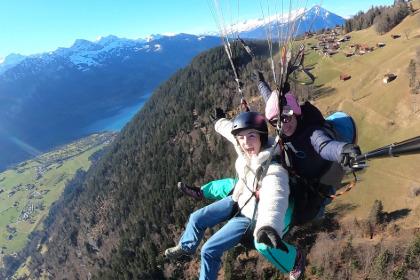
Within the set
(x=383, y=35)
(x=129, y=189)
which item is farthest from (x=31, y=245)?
(x=383, y=35)

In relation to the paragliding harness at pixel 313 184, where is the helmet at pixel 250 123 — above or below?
above

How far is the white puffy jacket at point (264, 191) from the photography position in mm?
5258

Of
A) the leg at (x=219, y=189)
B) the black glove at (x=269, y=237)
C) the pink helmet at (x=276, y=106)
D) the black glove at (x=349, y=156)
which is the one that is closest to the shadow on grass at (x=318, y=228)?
the leg at (x=219, y=189)

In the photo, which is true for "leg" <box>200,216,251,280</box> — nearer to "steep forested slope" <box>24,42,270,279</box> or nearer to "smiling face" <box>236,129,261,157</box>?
"smiling face" <box>236,129,261,157</box>

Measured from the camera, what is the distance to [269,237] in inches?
192

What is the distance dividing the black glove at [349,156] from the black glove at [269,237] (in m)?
1.18

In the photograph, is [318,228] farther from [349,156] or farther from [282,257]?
[349,156]

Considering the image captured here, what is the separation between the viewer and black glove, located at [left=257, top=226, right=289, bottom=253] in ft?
15.8

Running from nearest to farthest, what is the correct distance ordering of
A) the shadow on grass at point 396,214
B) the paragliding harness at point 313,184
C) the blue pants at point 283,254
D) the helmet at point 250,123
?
Result: the blue pants at point 283,254
the paragliding harness at point 313,184
the helmet at point 250,123
the shadow on grass at point 396,214

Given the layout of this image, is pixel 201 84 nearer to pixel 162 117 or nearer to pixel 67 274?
pixel 162 117

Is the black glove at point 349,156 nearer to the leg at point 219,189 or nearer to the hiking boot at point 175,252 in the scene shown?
the leg at point 219,189

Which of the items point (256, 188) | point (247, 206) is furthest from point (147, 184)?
point (256, 188)

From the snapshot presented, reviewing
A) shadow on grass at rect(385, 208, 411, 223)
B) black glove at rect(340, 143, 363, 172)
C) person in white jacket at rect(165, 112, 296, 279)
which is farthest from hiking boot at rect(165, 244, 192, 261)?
shadow on grass at rect(385, 208, 411, 223)

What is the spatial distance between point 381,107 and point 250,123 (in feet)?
204
